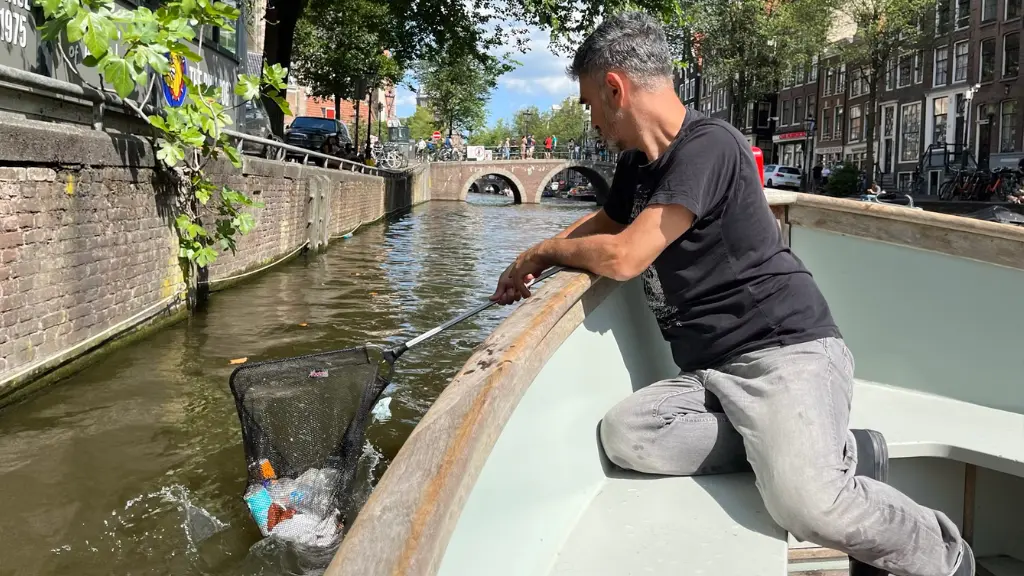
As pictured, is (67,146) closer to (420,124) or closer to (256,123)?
(256,123)

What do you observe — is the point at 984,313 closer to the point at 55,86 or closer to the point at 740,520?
the point at 740,520

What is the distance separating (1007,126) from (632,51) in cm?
3160

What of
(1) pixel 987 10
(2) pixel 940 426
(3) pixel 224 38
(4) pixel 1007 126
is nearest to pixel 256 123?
(3) pixel 224 38

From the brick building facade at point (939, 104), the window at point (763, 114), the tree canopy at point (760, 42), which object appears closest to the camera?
the brick building facade at point (939, 104)

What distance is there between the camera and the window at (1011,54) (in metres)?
28.6

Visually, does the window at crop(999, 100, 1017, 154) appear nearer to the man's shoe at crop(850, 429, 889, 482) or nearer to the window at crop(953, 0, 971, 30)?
the window at crop(953, 0, 971, 30)

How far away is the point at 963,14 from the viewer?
31906 mm

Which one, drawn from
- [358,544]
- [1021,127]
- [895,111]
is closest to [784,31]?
[895,111]

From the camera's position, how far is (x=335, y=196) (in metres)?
16.6

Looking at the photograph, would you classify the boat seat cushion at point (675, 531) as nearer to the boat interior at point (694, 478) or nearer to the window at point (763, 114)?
the boat interior at point (694, 478)

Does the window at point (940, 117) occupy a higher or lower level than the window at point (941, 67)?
lower

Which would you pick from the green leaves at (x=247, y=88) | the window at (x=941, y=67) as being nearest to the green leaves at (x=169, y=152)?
the green leaves at (x=247, y=88)

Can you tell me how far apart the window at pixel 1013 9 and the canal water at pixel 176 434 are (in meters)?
26.8

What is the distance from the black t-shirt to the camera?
2184mm
